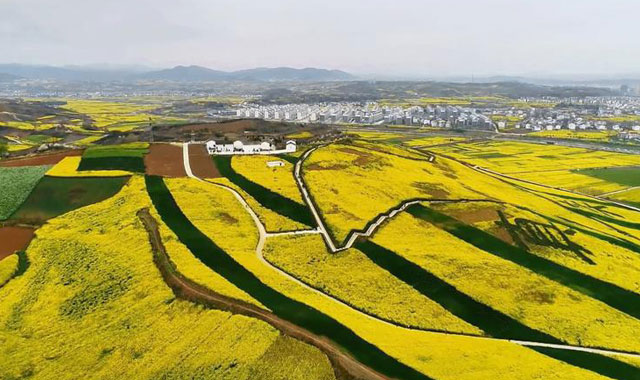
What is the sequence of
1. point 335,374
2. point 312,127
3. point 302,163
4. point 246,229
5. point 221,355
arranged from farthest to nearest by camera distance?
point 312,127 < point 302,163 < point 246,229 < point 221,355 < point 335,374

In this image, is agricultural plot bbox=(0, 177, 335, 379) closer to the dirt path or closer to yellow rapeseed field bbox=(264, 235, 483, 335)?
the dirt path

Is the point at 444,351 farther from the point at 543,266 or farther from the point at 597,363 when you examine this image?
the point at 543,266

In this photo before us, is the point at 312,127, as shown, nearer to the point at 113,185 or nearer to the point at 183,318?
the point at 113,185

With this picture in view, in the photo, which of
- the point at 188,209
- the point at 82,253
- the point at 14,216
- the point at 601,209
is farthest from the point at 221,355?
the point at 601,209

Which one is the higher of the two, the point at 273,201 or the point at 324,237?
the point at 273,201

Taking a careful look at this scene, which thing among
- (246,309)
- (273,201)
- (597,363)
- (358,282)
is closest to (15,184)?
(273,201)

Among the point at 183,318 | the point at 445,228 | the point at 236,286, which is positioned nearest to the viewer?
the point at 183,318

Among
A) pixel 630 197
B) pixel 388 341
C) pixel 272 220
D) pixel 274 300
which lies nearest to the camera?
pixel 388 341
